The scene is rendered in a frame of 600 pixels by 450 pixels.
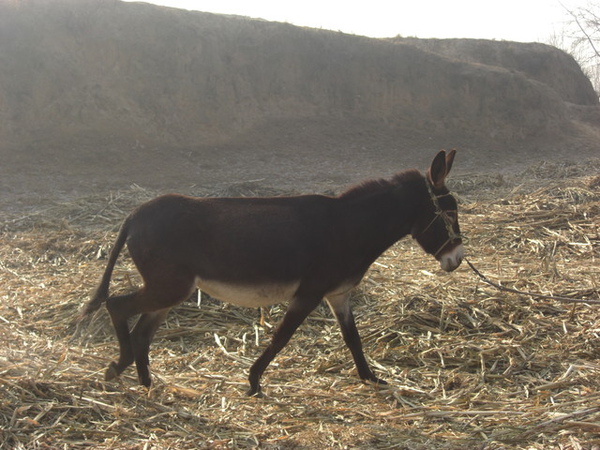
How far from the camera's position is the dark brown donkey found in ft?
16.4

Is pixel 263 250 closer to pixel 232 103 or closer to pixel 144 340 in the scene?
pixel 144 340

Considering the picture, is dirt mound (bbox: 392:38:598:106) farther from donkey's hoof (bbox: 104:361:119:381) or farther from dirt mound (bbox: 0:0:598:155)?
donkey's hoof (bbox: 104:361:119:381)

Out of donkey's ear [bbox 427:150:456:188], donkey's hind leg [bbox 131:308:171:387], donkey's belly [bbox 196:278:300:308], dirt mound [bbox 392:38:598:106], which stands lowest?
donkey's hind leg [bbox 131:308:171:387]

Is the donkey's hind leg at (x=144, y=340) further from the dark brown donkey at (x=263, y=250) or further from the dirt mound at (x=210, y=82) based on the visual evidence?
the dirt mound at (x=210, y=82)

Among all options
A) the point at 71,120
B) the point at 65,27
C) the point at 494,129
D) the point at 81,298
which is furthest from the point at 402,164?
the point at 81,298

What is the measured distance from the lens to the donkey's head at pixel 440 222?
5520 mm

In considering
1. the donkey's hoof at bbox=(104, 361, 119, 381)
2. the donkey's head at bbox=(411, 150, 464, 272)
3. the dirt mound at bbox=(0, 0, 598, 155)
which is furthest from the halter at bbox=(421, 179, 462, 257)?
the dirt mound at bbox=(0, 0, 598, 155)

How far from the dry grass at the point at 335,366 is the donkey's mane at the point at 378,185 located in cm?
162

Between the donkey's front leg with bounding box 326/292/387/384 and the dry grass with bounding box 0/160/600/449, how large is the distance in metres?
0.16

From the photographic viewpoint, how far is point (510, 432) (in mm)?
4207

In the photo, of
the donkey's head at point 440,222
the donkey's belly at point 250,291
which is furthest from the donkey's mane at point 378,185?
the donkey's belly at point 250,291

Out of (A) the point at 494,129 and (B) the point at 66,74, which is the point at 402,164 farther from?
(B) the point at 66,74

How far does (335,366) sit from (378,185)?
69.0 inches

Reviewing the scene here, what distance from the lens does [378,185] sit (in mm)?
5602
